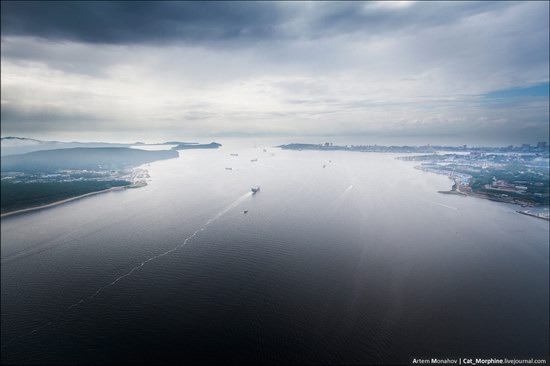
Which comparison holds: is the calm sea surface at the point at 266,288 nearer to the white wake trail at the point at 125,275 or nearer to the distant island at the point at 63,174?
the white wake trail at the point at 125,275

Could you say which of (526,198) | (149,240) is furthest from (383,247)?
(526,198)

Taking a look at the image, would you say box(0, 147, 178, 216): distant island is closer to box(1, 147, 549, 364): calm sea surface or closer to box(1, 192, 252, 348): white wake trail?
box(1, 147, 549, 364): calm sea surface

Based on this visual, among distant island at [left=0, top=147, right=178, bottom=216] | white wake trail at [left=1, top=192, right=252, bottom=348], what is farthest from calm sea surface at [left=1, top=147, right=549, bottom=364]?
distant island at [left=0, top=147, right=178, bottom=216]

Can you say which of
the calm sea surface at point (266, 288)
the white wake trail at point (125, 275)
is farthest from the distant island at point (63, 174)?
the white wake trail at point (125, 275)

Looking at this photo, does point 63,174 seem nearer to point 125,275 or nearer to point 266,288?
point 125,275

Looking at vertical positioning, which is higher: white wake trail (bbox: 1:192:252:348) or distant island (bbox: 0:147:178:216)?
distant island (bbox: 0:147:178:216)

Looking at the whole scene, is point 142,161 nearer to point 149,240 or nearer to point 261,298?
point 149,240
